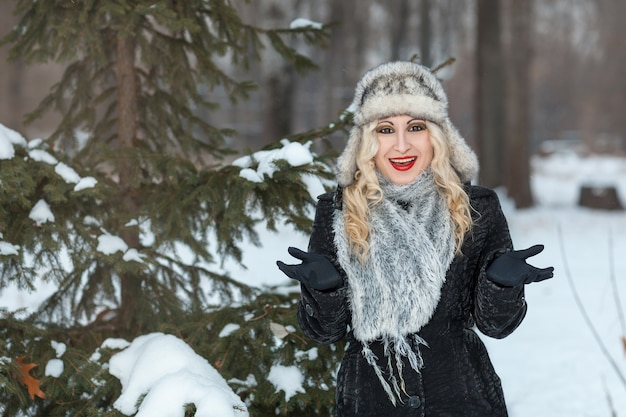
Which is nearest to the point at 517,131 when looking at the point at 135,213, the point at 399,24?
the point at 399,24

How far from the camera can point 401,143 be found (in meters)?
2.53

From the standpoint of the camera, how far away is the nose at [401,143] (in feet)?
8.26

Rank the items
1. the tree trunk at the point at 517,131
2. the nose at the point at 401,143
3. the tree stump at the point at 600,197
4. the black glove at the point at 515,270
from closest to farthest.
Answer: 1. the black glove at the point at 515,270
2. the nose at the point at 401,143
3. the tree trunk at the point at 517,131
4. the tree stump at the point at 600,197

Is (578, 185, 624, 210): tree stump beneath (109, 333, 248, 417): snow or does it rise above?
above

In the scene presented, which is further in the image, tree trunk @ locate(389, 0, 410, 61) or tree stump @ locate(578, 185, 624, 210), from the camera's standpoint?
tree trunk @ locate(389, 0, 410, 61)

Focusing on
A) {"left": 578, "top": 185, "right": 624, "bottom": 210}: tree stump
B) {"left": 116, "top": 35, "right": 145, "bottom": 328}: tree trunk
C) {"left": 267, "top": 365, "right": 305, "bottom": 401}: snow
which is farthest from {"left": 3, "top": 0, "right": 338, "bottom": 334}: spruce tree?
{"left": 578, "top": 185, "right": 624, "bottom": 210}: tree stump

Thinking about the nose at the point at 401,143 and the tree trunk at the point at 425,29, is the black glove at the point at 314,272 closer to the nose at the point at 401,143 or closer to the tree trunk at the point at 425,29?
the nose at the point at 401,143

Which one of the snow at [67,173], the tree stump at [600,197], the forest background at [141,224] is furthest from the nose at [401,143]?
the tree stump at [600,197]

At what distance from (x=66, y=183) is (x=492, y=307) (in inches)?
78.5

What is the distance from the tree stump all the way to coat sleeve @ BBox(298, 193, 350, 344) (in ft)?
48.7

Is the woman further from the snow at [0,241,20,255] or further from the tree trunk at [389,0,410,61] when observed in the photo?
the tree trunk at [389,0,410,61]

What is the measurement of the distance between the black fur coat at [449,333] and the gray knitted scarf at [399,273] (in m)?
0.05

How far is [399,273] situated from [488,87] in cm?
1369

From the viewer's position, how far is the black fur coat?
94.8 inches
